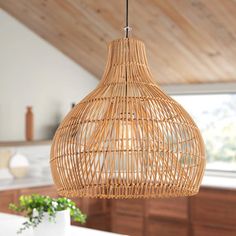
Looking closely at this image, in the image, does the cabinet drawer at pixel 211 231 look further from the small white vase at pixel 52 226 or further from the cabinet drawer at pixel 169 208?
the small white vase at pixel 52 226

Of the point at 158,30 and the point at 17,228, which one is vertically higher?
the point at 158,30

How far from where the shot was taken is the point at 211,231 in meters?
4.81

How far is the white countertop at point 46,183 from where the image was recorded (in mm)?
4821

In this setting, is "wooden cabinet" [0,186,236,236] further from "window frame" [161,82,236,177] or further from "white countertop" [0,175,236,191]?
"window frame" [161,82,236,177]

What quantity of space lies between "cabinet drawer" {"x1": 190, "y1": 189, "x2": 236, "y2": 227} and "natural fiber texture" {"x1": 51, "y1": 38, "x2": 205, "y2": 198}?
9.37 ft

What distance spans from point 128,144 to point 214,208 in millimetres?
3116

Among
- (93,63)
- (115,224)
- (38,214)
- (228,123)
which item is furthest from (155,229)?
(38,214)

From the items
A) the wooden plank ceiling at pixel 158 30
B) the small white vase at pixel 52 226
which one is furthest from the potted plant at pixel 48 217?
the wooden plank ceiling at pixel 158 30

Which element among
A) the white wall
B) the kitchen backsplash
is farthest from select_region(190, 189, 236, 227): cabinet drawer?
the white wall

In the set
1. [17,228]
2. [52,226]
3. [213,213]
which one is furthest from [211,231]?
[52,226]

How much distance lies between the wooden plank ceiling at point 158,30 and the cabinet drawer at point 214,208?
1281mm

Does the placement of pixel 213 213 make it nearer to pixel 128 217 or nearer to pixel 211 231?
pixel 211 231

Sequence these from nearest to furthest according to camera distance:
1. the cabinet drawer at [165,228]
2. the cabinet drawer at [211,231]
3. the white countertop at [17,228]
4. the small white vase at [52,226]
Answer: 1. the small white vase at [52,226]
2. the white countertop at [17,228]
3. the cabinet drawer at [211,231]
4. the cabinet drawer at [165,228]

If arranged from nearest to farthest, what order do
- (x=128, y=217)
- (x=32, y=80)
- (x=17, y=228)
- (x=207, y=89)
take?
(x=17, y=228) < (x=128, y=217) < (x=207, y=89) < (x=32, y=80)
